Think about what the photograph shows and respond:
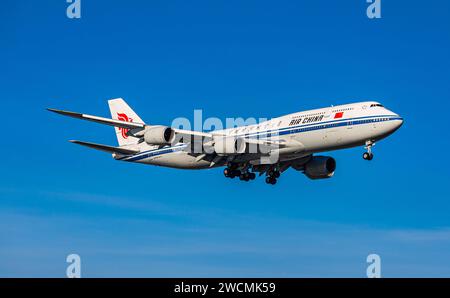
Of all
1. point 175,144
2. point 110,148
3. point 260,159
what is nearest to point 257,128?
point 260,159

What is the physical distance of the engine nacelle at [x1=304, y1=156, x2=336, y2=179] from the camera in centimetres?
7956

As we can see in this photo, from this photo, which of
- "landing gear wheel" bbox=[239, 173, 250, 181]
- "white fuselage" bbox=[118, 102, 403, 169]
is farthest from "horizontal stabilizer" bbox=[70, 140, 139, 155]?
"white fuselage" bbox=[118, 102, 403, 169]

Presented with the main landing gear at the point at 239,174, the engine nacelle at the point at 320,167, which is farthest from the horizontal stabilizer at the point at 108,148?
the engine nacelle at the point at 320,167

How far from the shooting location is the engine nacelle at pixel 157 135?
72.5m

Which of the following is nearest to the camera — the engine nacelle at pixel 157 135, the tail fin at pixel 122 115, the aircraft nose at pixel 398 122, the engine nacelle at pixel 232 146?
the aircraft nose at pixel 398 122

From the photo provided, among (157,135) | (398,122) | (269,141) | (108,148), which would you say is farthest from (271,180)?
(108,148)

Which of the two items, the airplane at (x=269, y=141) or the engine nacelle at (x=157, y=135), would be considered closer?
the airplane at (x=269, y=141)

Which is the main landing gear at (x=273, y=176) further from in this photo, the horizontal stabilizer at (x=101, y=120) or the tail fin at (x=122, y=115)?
the tail fin at (x=122, y=115)

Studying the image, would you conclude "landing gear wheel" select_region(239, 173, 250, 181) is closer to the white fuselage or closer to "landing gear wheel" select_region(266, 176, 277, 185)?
"landing gear wheel" select_region(266, 176, 277, 185)

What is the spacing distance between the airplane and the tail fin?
3.94 metres

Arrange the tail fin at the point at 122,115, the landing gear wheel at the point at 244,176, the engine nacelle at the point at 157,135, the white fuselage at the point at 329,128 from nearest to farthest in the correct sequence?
the white fuselage at the point at 329,128 → the engine nacelle at the point at 157,135 → the landing gear wheel at the point at 244,176 → the tail fin at the point at 122,115

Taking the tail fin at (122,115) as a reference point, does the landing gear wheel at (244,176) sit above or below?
→ below
